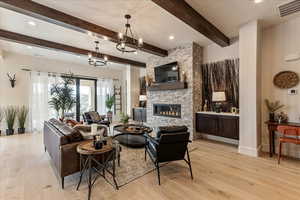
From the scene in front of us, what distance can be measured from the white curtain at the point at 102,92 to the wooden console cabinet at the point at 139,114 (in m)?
1.76

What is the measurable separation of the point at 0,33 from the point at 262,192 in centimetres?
642

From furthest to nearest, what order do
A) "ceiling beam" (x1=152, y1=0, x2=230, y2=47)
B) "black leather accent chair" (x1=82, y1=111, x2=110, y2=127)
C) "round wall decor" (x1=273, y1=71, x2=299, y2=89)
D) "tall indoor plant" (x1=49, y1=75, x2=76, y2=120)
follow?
"tall indoor plant" (x1=49, y1=75, x2=76, y2=120)
"black leather accent chair" (x1=82, y1=111, x2=110, y2=127)
"round wall decor" (x1=273, y1=71, x2=299, y2=89)
"ceiling beam" (x1=152, y1=0, x2=230, y2=47)

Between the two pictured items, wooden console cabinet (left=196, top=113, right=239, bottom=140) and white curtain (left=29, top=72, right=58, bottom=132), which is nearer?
wooden console cabinet (left=196, top=113, right=239, bottom=140)

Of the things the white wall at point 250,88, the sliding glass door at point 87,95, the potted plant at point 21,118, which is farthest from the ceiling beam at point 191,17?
the potted plant at point 21,118

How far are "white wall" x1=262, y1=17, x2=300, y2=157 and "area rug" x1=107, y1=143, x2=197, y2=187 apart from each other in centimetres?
306

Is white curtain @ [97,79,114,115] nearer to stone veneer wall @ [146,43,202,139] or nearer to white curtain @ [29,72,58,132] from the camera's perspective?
white curtain @ [29,72,58,132]

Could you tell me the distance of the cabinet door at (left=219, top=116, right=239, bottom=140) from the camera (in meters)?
3.99

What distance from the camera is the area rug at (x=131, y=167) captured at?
253 centimetres

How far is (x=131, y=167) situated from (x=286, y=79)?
406 cm

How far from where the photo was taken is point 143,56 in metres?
6.50

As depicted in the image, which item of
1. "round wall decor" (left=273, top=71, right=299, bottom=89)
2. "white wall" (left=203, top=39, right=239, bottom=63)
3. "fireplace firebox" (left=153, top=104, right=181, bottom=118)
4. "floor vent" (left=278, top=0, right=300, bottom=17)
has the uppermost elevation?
"floor vent" (left=278, top=0, right=300, bottom=17)

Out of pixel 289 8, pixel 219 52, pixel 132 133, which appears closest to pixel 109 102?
pixel 132 133

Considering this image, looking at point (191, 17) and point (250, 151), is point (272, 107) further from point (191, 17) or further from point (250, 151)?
point (191, 17)

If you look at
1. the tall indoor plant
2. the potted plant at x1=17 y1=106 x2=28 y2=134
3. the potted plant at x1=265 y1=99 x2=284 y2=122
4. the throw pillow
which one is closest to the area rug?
the throw pillow
